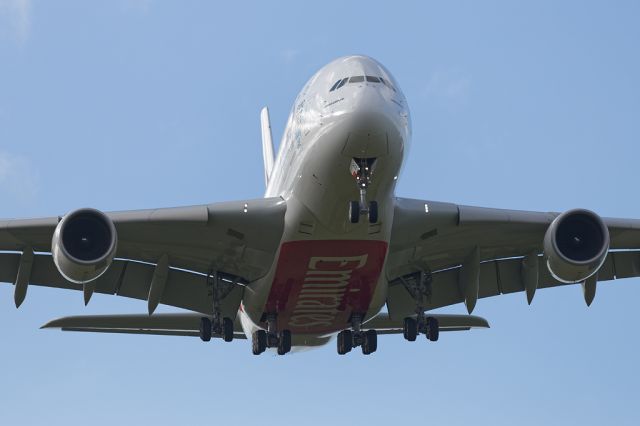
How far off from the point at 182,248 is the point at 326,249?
3526 millimetres

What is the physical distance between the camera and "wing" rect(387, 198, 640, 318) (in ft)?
87.2

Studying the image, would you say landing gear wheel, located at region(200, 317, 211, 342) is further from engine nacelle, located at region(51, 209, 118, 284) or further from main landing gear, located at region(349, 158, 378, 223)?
main landing gear, located at region(349, 158, 378, 223)

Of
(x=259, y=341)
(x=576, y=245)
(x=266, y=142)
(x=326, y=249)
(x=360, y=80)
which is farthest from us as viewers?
(x=266, y=142)

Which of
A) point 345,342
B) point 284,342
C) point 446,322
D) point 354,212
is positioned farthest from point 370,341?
point 354,212

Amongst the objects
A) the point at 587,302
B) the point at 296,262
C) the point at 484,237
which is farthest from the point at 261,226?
the point at 587,302

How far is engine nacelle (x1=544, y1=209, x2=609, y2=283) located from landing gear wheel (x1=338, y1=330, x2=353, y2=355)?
5.25m

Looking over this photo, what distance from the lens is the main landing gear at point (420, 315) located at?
94.3ft

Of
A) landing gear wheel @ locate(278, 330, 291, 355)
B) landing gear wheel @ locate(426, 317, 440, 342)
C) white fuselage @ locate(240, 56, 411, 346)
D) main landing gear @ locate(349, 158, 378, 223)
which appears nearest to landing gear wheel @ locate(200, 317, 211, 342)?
white fuselage @ locate(240, 56, 411, 346)

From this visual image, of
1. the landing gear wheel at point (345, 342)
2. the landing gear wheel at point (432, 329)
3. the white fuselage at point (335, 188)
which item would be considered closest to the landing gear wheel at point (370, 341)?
the landing gear wheel at point (345, 342)

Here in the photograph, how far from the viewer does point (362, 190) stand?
2386cm

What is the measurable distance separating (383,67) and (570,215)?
505cm

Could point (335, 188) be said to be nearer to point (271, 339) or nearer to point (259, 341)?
point (271, 339)

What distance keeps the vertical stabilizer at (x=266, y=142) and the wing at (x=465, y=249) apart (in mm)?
10027

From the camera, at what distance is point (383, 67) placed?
25.2 meters
